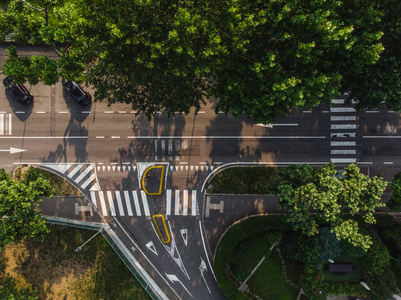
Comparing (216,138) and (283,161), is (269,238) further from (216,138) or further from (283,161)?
(216,138)

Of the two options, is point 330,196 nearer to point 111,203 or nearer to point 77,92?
point 111,203

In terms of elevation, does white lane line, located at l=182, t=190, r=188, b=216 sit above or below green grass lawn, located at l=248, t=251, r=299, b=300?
above

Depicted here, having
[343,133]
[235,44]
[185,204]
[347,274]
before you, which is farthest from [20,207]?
[347,274]

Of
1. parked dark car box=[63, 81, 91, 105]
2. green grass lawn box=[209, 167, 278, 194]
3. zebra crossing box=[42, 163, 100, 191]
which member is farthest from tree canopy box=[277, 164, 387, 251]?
parked dark car box=[63, 81, 91, 105]

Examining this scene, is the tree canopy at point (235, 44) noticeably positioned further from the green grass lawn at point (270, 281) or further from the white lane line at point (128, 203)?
the green grass lawn at point (270, 281)

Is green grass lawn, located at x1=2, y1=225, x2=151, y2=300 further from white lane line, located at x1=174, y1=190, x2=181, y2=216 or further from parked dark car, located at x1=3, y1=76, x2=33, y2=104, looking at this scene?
parked dark car, located at x1=3, y1=76, x2=33, y2=104

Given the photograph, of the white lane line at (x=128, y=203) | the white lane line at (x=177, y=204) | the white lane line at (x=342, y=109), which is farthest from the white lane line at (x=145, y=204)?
the white lane line at (x=342, y=109)
